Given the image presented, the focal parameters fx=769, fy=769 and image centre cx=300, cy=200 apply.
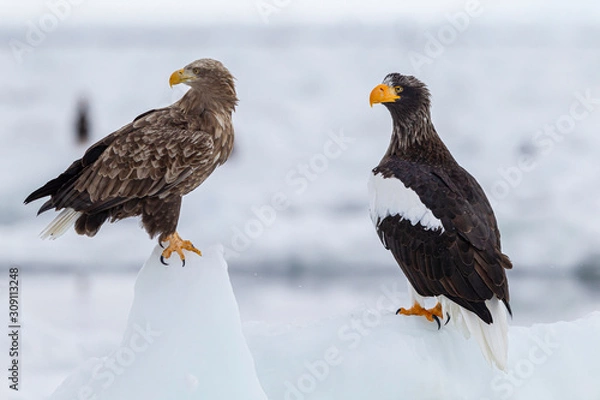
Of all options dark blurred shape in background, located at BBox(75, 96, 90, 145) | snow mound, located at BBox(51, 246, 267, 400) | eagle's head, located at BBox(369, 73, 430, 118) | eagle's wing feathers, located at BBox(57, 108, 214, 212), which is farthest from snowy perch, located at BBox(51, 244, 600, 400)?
dark blurred shape in background, located at BBox(75, 96, 90, 145)

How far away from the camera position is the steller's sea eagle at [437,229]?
3.28 meters

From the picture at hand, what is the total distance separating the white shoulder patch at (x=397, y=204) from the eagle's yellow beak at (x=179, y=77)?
101cm

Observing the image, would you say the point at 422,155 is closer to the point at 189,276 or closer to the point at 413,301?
the point at 413,301

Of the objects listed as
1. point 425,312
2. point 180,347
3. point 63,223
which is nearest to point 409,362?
point 425,312

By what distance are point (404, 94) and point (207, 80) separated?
3.39 feet

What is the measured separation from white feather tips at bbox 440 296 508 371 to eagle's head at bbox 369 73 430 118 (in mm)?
1086

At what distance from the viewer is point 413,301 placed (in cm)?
369

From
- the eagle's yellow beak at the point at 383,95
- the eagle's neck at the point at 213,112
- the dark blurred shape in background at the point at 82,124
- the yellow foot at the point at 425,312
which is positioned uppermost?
the dark blurred shape in background at the point at 82,124

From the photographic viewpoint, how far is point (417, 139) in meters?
3.86

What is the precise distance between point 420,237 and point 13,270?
2140 mm

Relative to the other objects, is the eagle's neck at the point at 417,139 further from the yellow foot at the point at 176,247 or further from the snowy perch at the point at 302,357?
the yellow foot at the point at 176,247

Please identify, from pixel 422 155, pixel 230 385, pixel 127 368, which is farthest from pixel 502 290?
pixel 127 368

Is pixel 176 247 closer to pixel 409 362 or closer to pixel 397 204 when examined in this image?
pixel 397 204

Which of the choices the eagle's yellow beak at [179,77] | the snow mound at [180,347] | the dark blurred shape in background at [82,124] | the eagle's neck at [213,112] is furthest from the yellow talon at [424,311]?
the dark blurred shape in background at [82,124]
